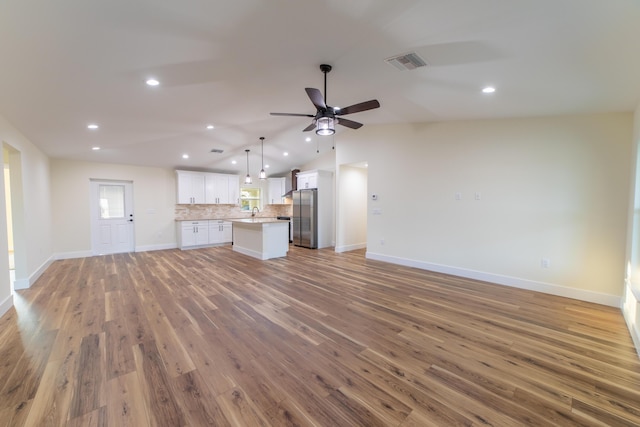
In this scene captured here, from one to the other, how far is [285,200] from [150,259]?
4.66 meters

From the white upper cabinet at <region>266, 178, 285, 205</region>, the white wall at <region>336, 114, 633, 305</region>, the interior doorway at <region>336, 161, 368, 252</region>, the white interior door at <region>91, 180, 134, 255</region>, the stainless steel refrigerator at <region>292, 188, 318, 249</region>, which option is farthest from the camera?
the white upper cabinet at <region>266, 178, 285, 205</region>

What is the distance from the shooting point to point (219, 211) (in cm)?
891

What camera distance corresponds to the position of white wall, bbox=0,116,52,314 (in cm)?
334

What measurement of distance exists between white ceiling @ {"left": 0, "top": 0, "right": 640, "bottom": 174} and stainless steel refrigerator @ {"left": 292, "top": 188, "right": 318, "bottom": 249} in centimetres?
357

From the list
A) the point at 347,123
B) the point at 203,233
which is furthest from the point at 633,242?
the point at 203,233

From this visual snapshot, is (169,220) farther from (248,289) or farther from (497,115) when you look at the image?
(497,115)

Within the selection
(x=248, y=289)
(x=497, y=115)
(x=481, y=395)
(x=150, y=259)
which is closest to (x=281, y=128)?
(x=248, y=289)

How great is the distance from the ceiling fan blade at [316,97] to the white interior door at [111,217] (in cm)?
695

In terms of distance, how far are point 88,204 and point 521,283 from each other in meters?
9.58

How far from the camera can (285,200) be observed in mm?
9680

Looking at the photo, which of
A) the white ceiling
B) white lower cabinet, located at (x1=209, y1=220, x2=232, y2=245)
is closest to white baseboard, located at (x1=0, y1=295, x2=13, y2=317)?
the white ceiling

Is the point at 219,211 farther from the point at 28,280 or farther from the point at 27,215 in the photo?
the point at 28,280

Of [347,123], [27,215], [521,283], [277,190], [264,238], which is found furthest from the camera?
[277,190]

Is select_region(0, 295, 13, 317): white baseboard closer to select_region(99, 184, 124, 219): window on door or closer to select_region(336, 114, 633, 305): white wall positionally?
select_region(99, 184, 124, 219): window on door
